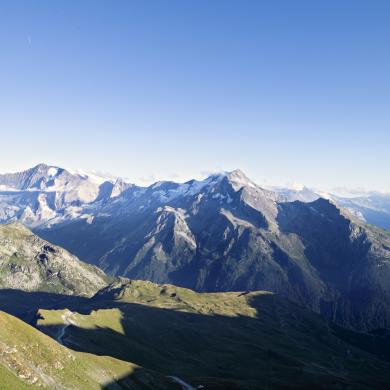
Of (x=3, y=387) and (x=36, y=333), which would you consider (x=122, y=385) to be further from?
(x=3, y=387)

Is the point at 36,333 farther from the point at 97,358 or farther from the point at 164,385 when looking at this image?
the point at 164,385

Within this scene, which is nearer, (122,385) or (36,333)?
(36,333)

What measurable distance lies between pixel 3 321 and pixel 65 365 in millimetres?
19098

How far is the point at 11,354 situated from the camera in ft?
336

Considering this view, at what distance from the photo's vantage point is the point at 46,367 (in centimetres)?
10938

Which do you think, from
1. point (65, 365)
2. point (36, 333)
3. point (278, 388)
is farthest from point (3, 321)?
point (278, 388)

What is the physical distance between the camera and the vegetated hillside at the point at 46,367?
324 feet

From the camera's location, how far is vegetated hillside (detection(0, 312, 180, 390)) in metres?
98.8

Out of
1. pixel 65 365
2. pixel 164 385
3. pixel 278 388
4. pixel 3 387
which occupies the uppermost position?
pixel 3 387

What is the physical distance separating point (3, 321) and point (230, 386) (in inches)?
3480

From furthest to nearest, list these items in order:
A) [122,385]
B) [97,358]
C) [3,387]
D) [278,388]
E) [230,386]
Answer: [278,388], [230,386], [97,358], [122,385], [3,387]

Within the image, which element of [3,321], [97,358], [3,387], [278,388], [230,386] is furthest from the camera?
[278,388]

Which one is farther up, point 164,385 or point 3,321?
point 3,321

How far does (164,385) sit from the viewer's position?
5738 inches
